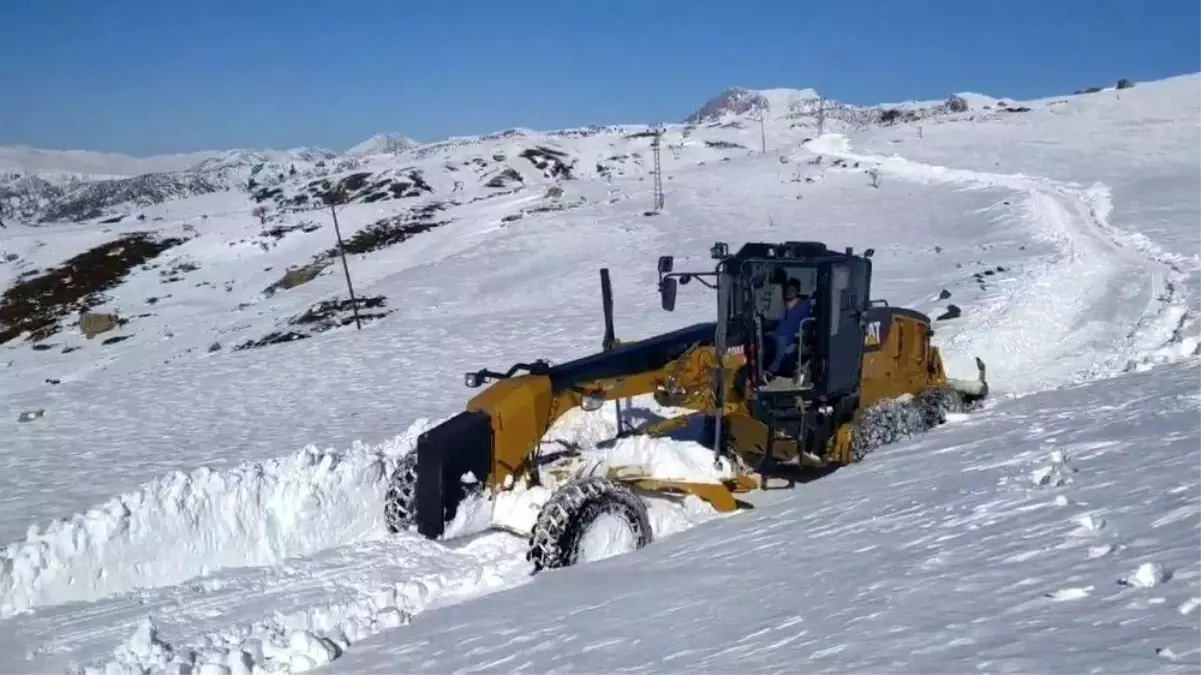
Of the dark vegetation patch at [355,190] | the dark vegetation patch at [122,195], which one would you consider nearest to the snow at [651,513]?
the dark vegetation patch at [355,190]

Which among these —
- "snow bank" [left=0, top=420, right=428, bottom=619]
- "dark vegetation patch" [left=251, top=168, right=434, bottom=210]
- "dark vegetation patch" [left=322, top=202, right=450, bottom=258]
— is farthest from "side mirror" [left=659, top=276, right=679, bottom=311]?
"dark vegetation patch" [left=251, top=168, right=434, bottom=210]

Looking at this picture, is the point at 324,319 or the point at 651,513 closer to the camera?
the point at 651,513

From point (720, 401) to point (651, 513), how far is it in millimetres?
1213

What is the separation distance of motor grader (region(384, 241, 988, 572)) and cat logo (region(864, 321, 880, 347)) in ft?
0.08

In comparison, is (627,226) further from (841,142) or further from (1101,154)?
(841,142)

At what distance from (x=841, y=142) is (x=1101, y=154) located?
69.1 feet

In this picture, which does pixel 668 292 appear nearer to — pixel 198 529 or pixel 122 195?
pixel 198 529

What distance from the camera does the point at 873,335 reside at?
1107cm

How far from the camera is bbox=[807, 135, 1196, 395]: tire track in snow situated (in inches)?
572

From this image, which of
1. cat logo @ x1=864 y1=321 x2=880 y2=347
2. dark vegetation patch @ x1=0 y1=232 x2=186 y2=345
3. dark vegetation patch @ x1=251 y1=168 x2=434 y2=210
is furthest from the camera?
dark vegetation patch @ x1=251 y1=168 x2=434 y2=210

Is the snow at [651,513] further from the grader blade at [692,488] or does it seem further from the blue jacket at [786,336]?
the blue jacket at [786,336]

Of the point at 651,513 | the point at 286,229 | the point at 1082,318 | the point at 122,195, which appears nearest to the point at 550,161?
the point at 286,229

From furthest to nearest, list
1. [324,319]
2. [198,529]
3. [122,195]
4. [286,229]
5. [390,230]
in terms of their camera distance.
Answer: [122,195], [286,229], [390,230], [324,319], [198,529]

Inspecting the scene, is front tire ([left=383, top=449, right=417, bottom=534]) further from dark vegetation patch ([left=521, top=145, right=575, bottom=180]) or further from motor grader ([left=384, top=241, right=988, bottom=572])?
dark vegetation patch ([left=521, top=145, right=575, bottom=180])
